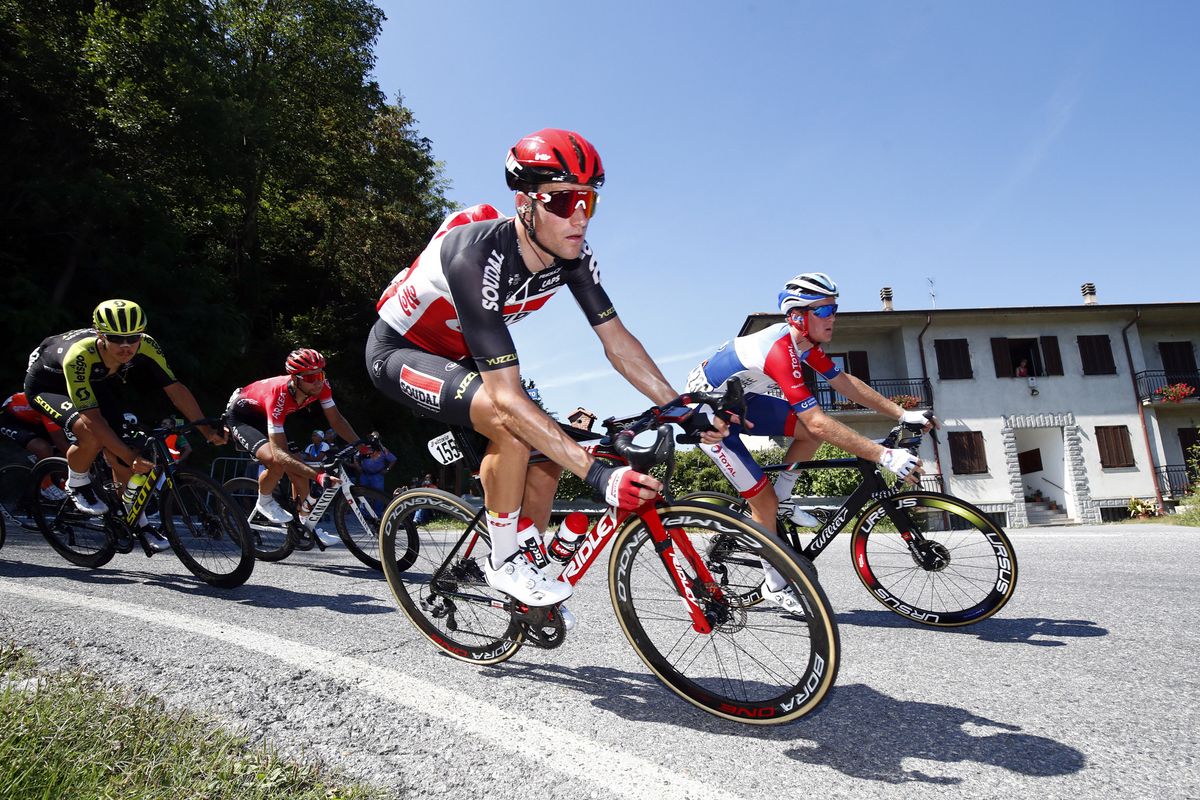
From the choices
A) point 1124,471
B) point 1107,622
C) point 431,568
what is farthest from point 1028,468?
point 431,568

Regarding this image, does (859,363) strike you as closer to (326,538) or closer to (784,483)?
(784,483)

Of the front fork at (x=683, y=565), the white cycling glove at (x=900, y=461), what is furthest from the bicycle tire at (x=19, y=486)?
the white cycling glove at (x=900, y=461)

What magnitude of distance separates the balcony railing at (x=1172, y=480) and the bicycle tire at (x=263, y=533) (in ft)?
106

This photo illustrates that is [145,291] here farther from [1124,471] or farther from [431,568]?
[1124,471]

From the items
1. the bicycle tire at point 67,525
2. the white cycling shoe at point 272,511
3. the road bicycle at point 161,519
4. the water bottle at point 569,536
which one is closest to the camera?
the water bottle at point 569,536

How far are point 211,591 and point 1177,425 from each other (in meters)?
35.9

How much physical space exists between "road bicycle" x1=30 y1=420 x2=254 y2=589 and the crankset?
282 centimetres

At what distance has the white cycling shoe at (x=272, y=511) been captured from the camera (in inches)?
238

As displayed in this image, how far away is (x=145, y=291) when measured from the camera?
59.2 ft

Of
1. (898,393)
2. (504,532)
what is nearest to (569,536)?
(504,532)

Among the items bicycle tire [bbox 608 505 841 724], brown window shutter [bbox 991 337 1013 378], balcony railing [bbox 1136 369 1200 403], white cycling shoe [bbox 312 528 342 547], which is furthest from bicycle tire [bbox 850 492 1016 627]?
balcony railing [bbox 1136 369 1200 403]

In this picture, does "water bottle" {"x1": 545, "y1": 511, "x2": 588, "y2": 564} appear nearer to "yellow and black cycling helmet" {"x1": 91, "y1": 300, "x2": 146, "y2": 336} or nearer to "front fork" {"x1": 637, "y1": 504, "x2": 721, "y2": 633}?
"front fork" {"x1": 637, "y1": 504, "x2": 721, "y2": 633}

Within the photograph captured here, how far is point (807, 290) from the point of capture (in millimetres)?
4598

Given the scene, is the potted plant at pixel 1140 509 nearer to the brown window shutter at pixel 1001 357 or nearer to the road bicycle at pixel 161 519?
the brown window shutter at pixel 1001 357
